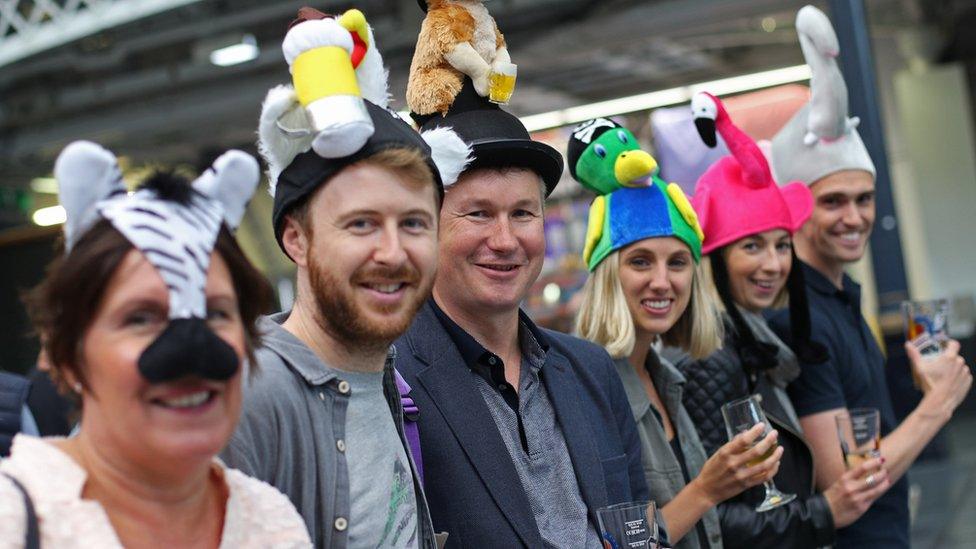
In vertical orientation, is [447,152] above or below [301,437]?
above

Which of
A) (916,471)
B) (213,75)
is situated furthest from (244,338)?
(213,75)

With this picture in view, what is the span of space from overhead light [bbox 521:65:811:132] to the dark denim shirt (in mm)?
10309

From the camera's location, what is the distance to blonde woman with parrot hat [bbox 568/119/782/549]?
3020mm

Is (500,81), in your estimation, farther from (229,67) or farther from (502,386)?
(229,67)

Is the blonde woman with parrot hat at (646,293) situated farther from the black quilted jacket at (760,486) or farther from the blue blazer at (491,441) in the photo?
the blue blazer at (491,441)

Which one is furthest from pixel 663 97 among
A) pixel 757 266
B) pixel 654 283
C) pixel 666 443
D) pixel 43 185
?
pixel 666 443

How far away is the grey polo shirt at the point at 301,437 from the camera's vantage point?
1828mm

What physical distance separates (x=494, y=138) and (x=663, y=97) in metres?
12.6

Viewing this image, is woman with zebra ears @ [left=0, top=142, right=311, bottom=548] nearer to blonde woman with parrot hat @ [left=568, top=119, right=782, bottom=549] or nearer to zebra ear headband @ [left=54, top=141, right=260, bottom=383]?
zebra ear headband @ [left=54, top=141, right=260, bottom=383]

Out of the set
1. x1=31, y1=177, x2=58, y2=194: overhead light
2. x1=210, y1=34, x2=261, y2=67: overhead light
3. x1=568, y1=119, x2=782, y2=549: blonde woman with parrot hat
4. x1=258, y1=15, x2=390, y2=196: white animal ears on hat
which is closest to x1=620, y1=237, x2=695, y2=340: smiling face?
x1=568, y1=119, x2=782, y2=549: blonde woman with parrot hat

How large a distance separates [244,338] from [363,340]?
0.44 m

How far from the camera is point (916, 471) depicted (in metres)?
8.98

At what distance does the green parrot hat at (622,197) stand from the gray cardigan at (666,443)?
33cm

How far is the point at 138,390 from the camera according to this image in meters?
1.38
